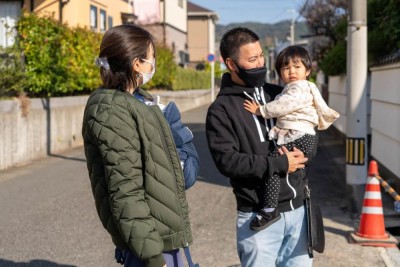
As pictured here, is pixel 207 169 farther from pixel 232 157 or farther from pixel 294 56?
pixel 232 157

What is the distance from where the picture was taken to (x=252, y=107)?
3092mm

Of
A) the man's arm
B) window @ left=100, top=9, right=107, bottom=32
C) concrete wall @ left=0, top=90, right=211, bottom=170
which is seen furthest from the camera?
window @ left=100, top=9, right=107, bottom=32

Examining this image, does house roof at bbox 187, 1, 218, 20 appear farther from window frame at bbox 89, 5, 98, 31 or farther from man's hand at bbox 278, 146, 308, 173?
man's hand at bbox 278, 146, 308, 173

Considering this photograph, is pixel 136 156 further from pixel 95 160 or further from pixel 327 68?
pixel 327 68

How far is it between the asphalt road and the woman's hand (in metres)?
2.58

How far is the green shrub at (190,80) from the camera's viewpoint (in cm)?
3384

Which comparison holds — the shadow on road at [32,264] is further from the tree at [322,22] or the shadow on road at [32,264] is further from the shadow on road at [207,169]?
the tree at [322,22]

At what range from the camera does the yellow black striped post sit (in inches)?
321

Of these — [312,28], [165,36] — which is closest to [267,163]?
[312,28]

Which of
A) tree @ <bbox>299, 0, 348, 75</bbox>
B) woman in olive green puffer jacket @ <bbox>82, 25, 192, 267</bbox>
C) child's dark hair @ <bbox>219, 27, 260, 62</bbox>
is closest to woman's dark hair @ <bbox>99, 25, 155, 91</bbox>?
woman in olive green puffer jacket @ <bbox>82, 25, 192, 267</bbox>

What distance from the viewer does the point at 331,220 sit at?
7133 millimetres

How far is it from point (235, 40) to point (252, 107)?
1.16 ft

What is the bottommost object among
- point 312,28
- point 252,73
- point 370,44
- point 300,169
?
point 300,169

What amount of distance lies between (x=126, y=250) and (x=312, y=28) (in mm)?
23841
